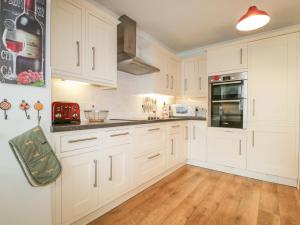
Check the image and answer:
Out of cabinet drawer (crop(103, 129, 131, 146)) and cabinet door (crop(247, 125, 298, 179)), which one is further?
cabinet door (crop(247, 125, 298, 179))

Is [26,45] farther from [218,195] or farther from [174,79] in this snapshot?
[174,79]

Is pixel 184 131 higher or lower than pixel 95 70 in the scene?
lower

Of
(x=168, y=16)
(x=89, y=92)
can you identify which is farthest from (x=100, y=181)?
(x=168, y=16)

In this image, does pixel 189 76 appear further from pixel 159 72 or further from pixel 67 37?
pixel 67 37

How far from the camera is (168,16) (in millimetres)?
Result: 2453

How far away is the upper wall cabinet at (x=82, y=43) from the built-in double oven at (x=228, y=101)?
1871mm

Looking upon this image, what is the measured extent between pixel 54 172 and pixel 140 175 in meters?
1.14

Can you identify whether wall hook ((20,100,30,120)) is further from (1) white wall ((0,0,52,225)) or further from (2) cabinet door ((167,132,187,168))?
(2) cabinet door ((167,132,187,168))

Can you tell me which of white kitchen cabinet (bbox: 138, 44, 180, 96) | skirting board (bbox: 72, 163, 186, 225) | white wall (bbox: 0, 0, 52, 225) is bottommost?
skirting board (bbox: 72, 163, 186, 225)

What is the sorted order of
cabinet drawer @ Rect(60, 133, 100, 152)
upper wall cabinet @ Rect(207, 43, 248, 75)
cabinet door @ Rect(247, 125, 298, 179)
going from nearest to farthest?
cabinet drawer @ Rect(60, 133, 100, 152) → cabinet door @ Rect(247, 125, 298, 179) → upper wall cabinet @ Rect(207, 43, 248, 75)

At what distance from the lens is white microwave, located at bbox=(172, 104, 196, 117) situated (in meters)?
3.39

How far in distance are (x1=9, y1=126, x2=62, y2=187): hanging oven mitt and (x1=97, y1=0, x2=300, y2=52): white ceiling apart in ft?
6.35

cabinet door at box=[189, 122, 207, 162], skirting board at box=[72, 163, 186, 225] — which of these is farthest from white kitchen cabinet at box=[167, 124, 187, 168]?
skirting board at box=[72, 163, 186, 225]

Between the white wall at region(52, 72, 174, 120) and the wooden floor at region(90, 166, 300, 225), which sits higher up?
the white wall at region(52, 72, 174, 120)
